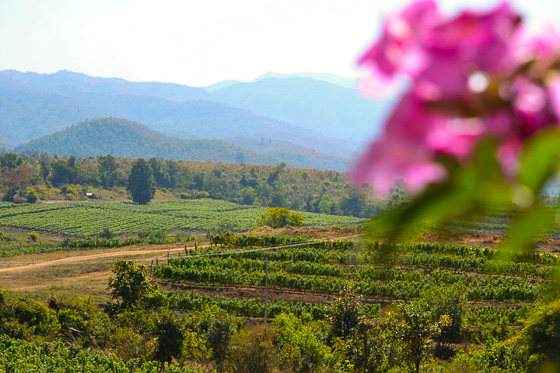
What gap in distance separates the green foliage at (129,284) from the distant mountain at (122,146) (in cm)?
13667

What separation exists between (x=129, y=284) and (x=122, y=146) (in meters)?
153

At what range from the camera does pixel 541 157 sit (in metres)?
0.27

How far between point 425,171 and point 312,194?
2751 inches

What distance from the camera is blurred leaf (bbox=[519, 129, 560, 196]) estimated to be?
0.89 feet

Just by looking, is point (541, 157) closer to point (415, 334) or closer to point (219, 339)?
point (415, 334)

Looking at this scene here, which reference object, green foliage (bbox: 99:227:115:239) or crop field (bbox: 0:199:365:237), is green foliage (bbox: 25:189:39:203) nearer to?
crop field (bbox: 0:199:365:237)

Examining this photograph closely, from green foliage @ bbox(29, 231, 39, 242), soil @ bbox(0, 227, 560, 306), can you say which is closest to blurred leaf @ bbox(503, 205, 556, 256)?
soil @ bbox(0, 227, 560, 306)

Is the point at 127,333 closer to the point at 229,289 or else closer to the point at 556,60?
the point at 229,289

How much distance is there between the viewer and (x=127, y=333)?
11141 millimetres

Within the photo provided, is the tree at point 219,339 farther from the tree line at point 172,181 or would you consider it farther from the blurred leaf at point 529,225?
the tree line at point 172,181

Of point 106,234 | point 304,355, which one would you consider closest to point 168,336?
point 304,355

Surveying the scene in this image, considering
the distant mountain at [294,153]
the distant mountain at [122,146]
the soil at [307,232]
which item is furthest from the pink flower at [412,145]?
the distant mountain at [122,146]

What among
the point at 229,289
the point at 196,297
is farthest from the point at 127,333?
the point at 229,289

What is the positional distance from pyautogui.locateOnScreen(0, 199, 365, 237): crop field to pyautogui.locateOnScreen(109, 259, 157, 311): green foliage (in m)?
29.6
